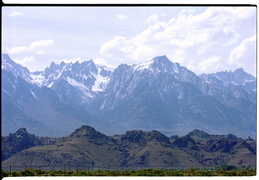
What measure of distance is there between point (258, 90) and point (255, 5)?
7173 mm

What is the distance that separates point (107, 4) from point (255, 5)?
11522 mm

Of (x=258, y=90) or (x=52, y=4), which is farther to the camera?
(x=258, y=90)

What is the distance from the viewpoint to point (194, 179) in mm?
48594

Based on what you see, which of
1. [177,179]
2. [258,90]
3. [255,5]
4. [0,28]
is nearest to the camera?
[0,28]

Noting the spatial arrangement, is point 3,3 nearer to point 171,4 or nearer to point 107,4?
point 107,4

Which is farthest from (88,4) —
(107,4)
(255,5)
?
(255,5)

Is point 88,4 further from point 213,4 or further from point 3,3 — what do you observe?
point 213,4

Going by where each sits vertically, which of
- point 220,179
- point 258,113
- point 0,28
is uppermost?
point 0,28

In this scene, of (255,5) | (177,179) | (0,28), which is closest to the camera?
(0,28)

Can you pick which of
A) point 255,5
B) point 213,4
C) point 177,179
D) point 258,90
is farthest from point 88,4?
point 177,179

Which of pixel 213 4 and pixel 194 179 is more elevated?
pixel 213 4

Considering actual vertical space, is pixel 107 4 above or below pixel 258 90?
above

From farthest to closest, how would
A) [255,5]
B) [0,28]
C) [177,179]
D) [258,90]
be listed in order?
[177,179], [258,90], [255,5], [0,28]

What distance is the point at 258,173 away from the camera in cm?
4259
